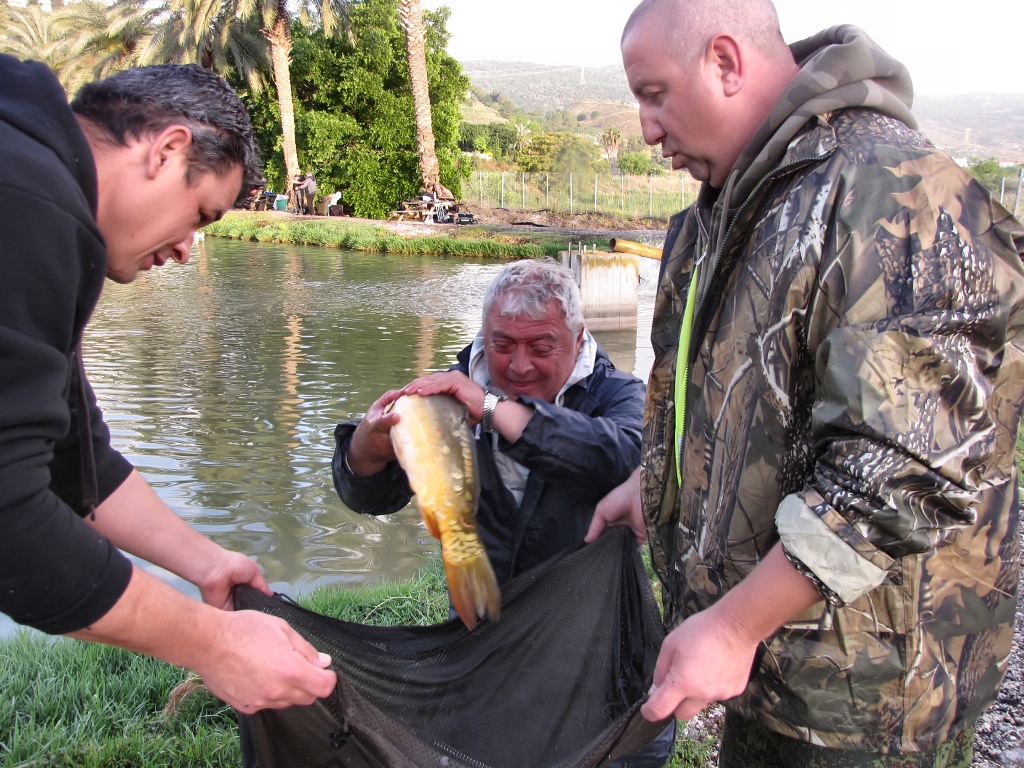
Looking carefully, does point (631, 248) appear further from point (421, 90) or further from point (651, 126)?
point (421, 90)

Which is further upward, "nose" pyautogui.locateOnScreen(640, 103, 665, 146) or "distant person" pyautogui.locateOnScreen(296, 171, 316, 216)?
"nose" pyautogui.locateOnScreen(640, 103, 665, 146)

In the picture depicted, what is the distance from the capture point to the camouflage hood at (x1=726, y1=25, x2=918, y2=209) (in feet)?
5.67

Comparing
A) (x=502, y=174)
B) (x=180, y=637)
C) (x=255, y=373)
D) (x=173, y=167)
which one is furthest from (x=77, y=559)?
(x=502, y=174)

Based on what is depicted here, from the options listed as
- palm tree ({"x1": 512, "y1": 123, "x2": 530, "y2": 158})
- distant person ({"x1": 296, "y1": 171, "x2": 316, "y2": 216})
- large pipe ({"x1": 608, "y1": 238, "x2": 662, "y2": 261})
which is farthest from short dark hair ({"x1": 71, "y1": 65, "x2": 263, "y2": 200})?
palm tree ({"x1": 512, "y1": 123, "x2": 530, "y2": 158})

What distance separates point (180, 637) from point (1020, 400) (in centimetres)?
189

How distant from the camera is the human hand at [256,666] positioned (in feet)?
6.47

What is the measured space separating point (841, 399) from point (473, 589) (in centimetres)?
155

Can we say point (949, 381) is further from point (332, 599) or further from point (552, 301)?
point (332, 599)

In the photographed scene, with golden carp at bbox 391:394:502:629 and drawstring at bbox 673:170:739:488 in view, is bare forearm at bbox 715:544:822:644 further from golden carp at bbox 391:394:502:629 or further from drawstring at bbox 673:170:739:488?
golden carp at bbox 391:394:502:629

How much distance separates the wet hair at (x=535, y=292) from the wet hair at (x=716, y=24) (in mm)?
1581

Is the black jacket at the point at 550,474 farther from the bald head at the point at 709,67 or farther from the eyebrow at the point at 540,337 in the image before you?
the bald head at the point at 709,67

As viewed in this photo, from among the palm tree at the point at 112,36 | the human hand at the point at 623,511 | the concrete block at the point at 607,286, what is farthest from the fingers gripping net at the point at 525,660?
the palm tree at the point at 112,36

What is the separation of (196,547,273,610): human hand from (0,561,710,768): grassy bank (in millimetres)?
841

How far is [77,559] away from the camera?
1725mm
